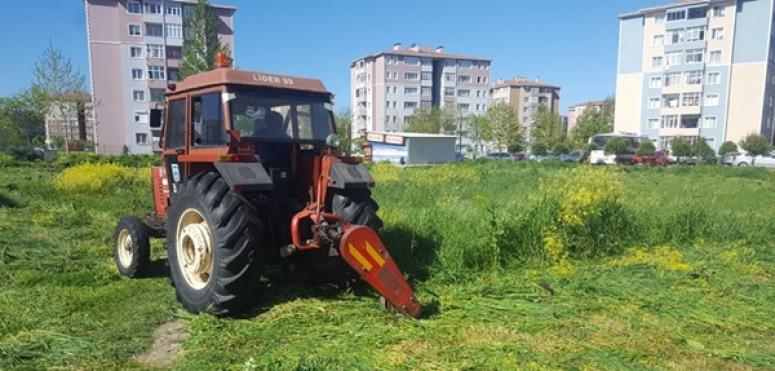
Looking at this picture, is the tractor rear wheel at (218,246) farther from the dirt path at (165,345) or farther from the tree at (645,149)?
the tree at (645,149)

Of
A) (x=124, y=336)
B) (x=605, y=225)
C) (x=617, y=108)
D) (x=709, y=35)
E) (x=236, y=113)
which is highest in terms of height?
(x=709, y=35)

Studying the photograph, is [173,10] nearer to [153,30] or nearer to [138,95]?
[153,30]

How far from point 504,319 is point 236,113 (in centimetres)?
325

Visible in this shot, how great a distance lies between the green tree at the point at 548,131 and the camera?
54.7 m

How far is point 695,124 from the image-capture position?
56.8 m

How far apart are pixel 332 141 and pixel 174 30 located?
57.8m

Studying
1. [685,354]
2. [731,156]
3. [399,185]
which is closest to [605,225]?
[685,354]

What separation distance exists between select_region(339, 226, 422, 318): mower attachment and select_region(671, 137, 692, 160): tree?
158 feet

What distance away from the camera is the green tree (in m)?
54.7

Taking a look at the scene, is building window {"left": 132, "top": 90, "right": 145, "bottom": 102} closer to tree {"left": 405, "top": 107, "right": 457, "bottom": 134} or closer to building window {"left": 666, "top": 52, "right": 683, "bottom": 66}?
tree {"left": 405, "top": 107, "right": 457, "bottom": 134}

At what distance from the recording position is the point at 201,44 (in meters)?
39.6

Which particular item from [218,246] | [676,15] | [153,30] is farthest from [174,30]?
[676,15]

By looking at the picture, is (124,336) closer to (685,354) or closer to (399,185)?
(685,354)

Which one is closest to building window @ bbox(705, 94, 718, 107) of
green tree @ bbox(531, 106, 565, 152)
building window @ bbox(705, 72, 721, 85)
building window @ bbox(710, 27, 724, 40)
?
building window @ bbox(705, 72, 721, 85)
